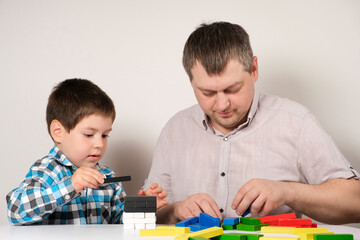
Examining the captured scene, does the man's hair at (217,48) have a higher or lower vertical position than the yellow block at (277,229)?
higher

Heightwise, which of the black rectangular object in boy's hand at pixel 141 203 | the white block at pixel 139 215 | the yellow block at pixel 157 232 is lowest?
the yellow block at pixel 157 232

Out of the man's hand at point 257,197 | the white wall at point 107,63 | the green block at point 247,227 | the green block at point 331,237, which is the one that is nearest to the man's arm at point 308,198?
the man's hand at point 257,197

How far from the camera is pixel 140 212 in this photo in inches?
50.3

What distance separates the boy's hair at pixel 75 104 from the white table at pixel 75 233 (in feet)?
1.65

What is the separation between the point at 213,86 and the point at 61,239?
0.77 meters

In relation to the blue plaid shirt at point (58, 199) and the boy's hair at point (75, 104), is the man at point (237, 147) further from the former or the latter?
the boy's hair at point (75, 104)

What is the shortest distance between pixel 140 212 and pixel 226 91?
587mm

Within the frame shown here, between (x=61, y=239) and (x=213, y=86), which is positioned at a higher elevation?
(x=213, y=86)

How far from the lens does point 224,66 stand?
162cm

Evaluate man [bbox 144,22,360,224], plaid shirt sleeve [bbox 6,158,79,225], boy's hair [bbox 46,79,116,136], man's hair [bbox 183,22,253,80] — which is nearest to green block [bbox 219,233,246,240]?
man [bbox 144,22,360,224]

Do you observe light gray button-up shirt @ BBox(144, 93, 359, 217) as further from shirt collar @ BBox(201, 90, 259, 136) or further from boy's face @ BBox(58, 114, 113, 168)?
boy's face @ BBox(58, 114, 113, 168)

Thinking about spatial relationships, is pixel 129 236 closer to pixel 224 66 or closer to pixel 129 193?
pixel 224 66

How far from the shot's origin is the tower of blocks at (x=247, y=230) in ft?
3.29

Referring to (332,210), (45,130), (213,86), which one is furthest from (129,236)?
(45,130)
